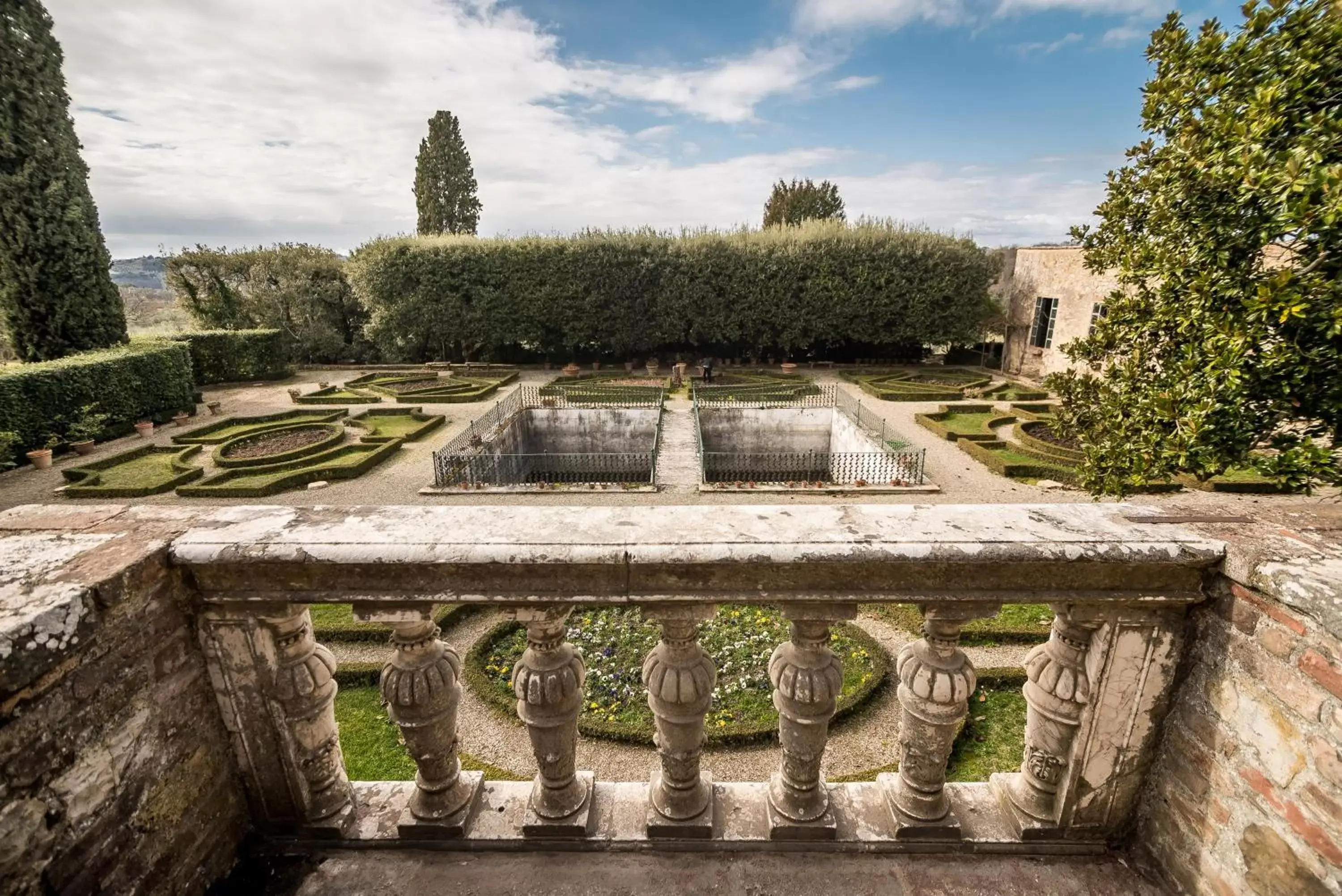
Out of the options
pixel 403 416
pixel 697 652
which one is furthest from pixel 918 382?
pixel 697 652

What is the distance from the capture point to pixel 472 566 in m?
2.05

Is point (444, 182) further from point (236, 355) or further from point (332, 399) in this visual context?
point (332, 399)

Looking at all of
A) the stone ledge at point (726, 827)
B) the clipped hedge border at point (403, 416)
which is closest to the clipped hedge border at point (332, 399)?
the clipped hedge border at point (403, 416)

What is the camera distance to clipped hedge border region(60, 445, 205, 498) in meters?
14.3

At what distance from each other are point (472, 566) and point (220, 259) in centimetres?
4490

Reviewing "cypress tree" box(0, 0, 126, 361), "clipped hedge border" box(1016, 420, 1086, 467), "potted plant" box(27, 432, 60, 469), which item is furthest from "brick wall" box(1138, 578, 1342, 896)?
"cypress tree" box(0, 0, 126, 361)

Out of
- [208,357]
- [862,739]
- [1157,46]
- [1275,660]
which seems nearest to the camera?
[1275,660]

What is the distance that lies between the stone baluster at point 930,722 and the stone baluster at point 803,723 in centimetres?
28

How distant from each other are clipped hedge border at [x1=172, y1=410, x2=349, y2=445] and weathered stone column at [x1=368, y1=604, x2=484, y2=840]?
68.7ft

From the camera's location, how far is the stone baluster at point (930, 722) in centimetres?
229

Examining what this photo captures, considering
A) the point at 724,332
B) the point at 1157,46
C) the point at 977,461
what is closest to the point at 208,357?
the point at 724,332

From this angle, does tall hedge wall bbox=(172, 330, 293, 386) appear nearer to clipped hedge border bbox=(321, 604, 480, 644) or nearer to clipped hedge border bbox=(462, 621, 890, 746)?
clipped hedge border bbox=(321, 604, 480, 644)

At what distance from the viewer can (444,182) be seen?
4159cm

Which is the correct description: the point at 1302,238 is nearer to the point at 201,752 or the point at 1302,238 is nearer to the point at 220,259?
the point at 201,752
